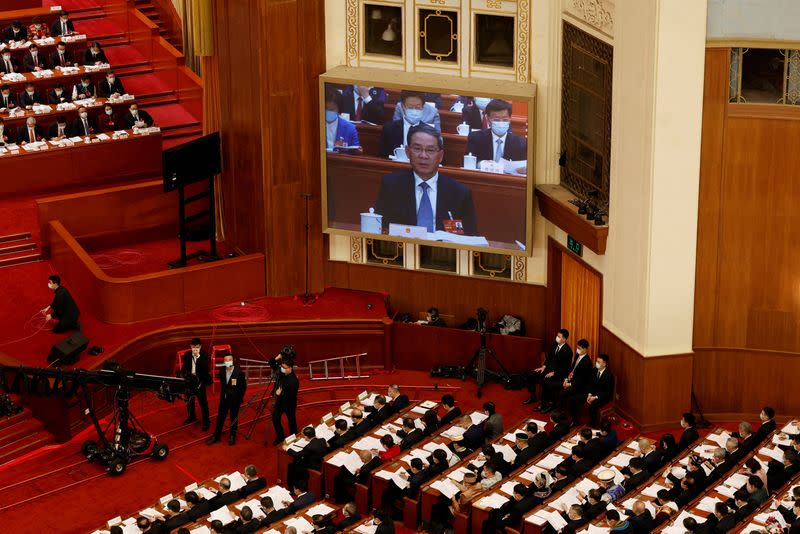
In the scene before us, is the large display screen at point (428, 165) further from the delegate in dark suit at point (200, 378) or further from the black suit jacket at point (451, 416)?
the delegate in dark suit at point (200, 378)

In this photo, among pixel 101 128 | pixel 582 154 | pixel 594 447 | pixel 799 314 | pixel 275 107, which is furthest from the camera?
pixel 101 128

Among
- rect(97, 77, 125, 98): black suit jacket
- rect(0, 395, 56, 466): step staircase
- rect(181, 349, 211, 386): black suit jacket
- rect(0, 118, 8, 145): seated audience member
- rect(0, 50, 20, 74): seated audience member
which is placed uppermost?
rect(0, 50, 20, 74): seated audience member

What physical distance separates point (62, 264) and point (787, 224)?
11.0 meters

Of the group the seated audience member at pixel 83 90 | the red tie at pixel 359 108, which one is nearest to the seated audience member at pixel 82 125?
the seated audience member at pixel 83 90

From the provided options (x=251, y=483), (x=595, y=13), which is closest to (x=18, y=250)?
(x=251, y=483)

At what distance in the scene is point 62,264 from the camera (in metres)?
23.2

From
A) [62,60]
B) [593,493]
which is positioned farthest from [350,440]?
[62,60]

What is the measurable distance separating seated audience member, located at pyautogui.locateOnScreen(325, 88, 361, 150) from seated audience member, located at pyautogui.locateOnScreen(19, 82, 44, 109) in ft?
20.4

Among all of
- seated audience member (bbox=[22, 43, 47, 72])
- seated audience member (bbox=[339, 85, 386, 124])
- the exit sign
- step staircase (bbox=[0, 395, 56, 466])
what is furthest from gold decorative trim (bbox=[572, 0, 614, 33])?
seated audience member (bbox=[22, 43, 47, 72])

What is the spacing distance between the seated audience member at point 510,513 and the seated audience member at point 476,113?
19.7 feet

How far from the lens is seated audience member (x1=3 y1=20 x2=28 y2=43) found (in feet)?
88.4

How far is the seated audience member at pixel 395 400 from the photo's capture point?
19.9 metres

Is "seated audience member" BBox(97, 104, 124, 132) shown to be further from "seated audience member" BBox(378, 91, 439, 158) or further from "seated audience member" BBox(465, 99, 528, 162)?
"seated audience member" BBox(465, 99, 528, 162)

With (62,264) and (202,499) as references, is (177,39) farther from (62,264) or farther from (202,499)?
(202,499)
